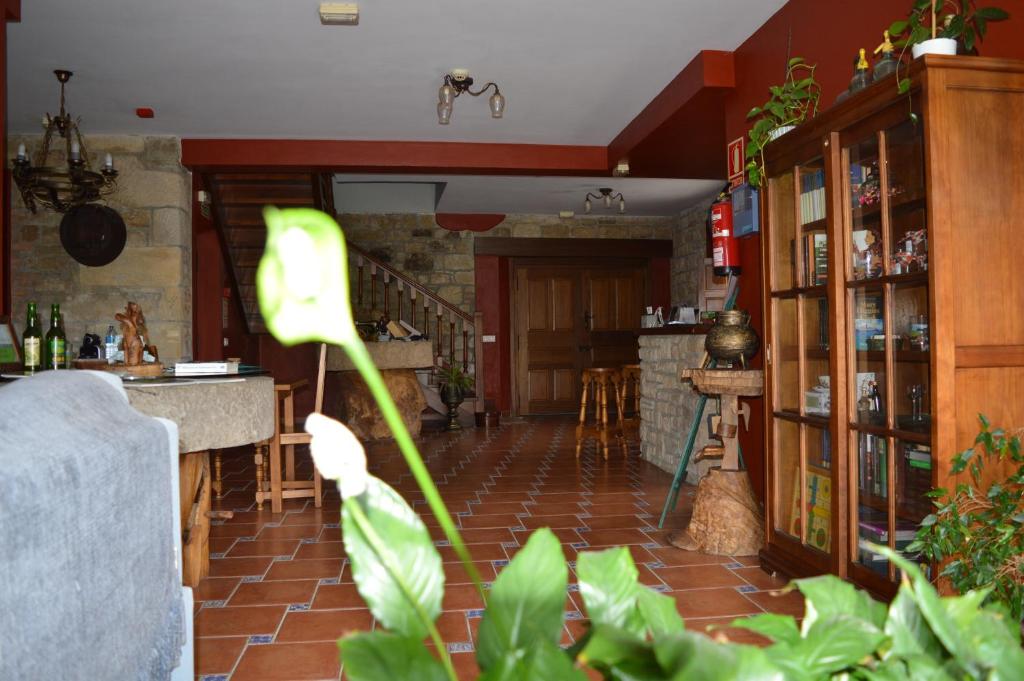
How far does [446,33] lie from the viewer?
4.27 metres

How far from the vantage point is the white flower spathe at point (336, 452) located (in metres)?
0.33

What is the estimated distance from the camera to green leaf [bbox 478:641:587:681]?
14.6 inches

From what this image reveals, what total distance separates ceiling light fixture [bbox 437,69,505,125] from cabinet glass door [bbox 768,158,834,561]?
2185mm

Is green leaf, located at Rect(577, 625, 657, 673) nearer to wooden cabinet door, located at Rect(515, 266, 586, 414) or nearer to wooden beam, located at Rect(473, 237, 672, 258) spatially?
→ wooden beam, located at Rect(473, 237, 672, 258)

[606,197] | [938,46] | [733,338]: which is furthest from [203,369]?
[606,197]

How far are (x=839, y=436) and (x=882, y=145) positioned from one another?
1019mm

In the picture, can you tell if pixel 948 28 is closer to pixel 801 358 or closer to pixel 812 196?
pixel 812 196

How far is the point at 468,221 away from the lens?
10094mm

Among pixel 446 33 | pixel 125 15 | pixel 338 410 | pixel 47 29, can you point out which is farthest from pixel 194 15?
pixel 338 410

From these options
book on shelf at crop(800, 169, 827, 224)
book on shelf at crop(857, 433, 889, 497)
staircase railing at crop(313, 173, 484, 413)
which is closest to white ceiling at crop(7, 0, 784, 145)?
book on shelf at crop(800, 169, 827, 224)

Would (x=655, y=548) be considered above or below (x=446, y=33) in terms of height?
below

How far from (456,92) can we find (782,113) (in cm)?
224

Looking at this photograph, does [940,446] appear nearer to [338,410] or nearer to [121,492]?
[121,492]

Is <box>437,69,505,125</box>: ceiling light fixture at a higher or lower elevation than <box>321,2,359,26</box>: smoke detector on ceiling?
lower
